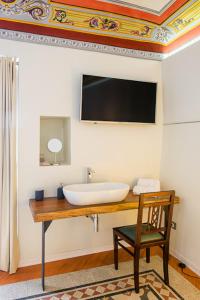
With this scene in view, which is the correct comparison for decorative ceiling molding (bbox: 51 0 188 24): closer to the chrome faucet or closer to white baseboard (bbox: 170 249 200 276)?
the chrome faucet

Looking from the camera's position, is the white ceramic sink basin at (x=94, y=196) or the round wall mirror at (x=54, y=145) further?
the round wall mirror at (x=54, y=145)

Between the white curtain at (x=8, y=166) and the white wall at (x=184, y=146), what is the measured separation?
5.95 ft

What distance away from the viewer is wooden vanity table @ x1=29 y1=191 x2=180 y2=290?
6.86 feet

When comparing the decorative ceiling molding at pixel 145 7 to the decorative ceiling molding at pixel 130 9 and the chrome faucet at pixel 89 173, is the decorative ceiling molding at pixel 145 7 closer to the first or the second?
the decorative ceiling molding at pixel 130 9

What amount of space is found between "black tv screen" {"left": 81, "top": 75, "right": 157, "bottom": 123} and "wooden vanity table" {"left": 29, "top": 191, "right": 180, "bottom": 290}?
0.94 meters

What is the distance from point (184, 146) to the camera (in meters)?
2.71

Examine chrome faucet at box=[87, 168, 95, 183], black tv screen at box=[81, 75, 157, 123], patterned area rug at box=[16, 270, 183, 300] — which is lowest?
patterned area rug at box=[16, 270, 183, 300]

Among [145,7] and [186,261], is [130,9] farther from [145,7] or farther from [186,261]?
[186,261]

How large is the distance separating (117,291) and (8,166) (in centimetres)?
Answer: 159

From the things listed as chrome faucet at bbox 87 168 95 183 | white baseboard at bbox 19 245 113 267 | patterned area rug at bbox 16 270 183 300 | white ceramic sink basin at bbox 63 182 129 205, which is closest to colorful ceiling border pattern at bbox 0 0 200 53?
chrome faucet at bbox 87 168 95 183

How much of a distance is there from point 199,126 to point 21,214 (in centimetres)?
209

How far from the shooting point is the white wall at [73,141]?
2.50m

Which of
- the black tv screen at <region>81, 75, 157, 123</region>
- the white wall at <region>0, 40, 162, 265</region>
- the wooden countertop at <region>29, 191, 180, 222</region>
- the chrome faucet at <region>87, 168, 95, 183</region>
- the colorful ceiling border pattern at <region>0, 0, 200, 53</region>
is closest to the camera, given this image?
the wooden countertop at <region>29, 191, 180, 222</region>

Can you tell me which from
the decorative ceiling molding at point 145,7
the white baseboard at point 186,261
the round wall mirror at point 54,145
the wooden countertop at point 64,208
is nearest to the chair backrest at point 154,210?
the wooden countertop at point 64,208
